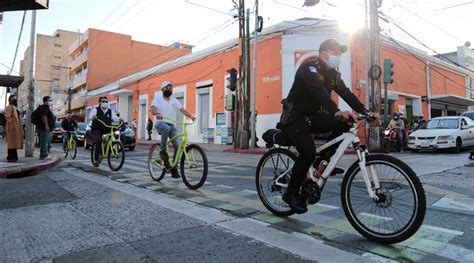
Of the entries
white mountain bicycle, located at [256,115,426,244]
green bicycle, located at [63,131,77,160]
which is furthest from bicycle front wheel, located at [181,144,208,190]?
green bicycle, located at [63,131,77,160]

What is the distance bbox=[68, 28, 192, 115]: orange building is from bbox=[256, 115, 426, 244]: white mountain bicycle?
43804 mm

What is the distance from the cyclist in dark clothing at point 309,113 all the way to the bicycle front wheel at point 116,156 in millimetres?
5125

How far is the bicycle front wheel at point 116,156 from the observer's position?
7547 millimetres

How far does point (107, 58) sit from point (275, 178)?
1724 inches

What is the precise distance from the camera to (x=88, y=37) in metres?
41.8

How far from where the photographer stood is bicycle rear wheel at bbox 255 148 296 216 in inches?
147

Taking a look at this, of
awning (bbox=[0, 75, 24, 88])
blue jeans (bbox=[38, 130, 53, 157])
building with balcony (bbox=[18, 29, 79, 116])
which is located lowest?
blue jeans (bbox=[38, 130, 53, 157])

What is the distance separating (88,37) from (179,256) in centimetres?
4504

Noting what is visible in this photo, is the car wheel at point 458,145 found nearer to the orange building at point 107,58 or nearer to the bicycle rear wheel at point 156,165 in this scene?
the bicycle rear wheel at point 156,165

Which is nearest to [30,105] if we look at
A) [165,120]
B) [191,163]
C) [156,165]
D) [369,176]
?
[156,165]

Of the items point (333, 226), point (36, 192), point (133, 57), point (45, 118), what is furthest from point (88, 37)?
point (333, 226)

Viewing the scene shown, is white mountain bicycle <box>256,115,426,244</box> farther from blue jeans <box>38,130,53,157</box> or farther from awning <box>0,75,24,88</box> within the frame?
awning <box>0,75,24,88</box>

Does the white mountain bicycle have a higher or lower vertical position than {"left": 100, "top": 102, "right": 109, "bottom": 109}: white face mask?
lower

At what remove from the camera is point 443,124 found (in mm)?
13938
